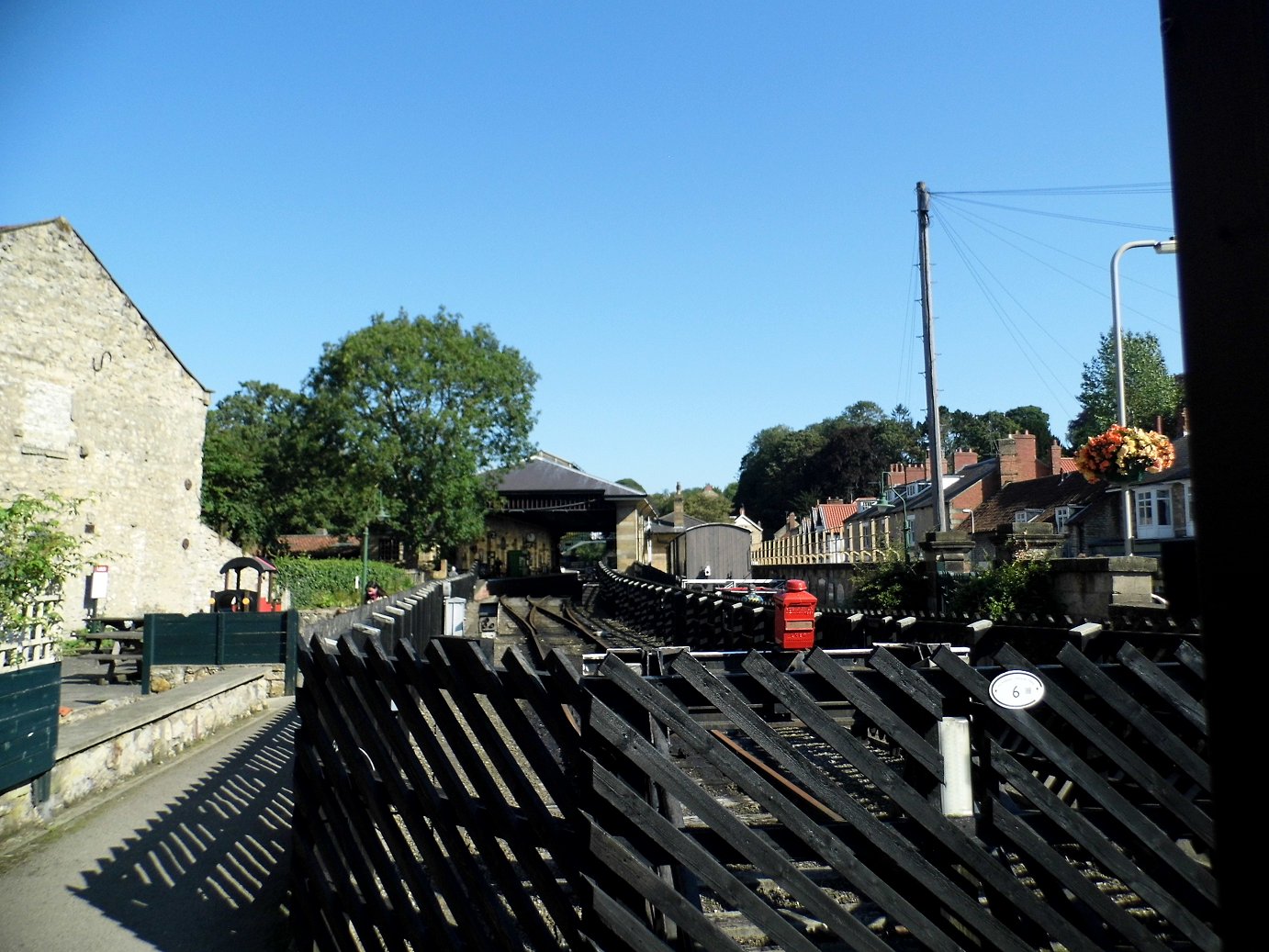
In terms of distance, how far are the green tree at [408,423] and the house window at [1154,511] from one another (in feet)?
90.8

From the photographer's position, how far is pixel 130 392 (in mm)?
27344

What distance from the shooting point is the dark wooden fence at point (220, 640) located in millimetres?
13305

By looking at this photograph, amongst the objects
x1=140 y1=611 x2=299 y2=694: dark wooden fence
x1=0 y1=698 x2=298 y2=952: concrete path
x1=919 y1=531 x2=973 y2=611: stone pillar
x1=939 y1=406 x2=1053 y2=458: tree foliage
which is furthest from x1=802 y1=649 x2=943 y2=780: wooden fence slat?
x1=939 y1=406 x2=1053 y2=458: tree foliage

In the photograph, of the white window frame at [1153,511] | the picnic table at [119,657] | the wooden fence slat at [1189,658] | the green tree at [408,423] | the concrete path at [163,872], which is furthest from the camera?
the green tree at [408,423]

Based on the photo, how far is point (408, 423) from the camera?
144 ft

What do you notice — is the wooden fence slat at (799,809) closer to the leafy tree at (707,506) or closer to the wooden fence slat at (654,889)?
the wooden fence slat at (654,889)

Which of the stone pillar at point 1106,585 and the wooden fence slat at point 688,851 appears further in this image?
the stone pillar at point 1106,585

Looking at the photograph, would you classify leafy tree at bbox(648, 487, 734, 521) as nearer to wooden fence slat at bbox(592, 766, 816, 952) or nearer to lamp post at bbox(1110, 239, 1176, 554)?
lamp post at bbox(1110, 239, 1176, 554)

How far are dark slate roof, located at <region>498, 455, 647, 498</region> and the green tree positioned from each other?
29.5 feet

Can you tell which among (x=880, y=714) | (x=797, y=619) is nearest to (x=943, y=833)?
(x=880, y=714)

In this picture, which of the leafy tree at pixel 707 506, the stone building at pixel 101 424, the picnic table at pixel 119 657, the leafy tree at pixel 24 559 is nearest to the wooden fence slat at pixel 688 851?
the leafy tree at pixel 24 559

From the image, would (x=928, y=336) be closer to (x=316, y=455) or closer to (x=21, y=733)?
(x=21, y=733)

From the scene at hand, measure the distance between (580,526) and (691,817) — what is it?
64.5 metres

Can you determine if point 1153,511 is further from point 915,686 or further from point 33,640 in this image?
point 915,686
